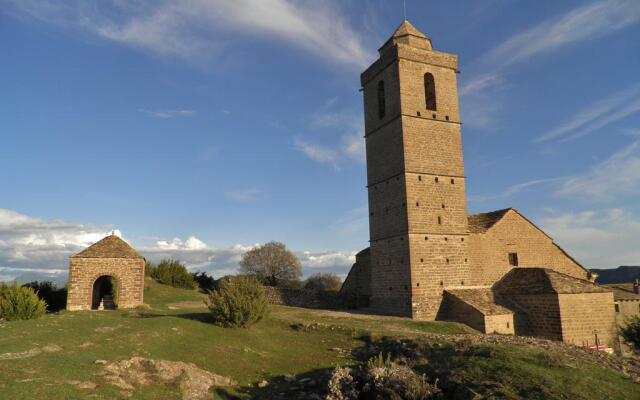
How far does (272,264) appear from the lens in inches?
1921

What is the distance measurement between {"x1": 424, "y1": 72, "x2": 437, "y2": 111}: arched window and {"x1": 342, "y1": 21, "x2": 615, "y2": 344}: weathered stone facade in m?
0.06

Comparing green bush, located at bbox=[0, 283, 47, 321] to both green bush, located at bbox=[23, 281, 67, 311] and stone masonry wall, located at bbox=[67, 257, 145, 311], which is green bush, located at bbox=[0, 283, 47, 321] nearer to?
stone masonry wall, located at bbox=[67, 257, 145, 311]

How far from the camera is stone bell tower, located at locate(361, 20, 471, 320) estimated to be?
889 inches

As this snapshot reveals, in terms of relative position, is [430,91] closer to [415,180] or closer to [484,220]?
[415,180]

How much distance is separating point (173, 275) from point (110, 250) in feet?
37.6

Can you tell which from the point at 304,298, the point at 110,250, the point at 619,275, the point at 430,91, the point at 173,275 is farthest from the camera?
the point at 619,275

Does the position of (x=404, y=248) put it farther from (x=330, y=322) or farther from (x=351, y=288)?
(x=351, y=288)

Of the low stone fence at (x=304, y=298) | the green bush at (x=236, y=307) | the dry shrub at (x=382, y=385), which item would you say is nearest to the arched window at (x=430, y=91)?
the low stone fence at (x=304, y=298)

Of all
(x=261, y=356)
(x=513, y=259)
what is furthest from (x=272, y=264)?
(x=261, y=356)

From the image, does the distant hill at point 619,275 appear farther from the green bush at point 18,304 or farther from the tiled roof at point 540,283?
the green bush at point 18,304

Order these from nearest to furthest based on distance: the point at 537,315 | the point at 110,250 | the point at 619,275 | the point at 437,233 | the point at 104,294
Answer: the point at 537,315
the point at 110,250
the point at 437,233
the point at 104,294
the point at 619,275

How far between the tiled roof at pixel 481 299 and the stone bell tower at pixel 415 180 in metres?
0.56

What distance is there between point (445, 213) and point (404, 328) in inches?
294

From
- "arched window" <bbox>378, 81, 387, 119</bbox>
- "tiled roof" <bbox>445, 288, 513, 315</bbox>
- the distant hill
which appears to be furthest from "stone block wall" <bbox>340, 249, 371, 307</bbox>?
the distant hill
